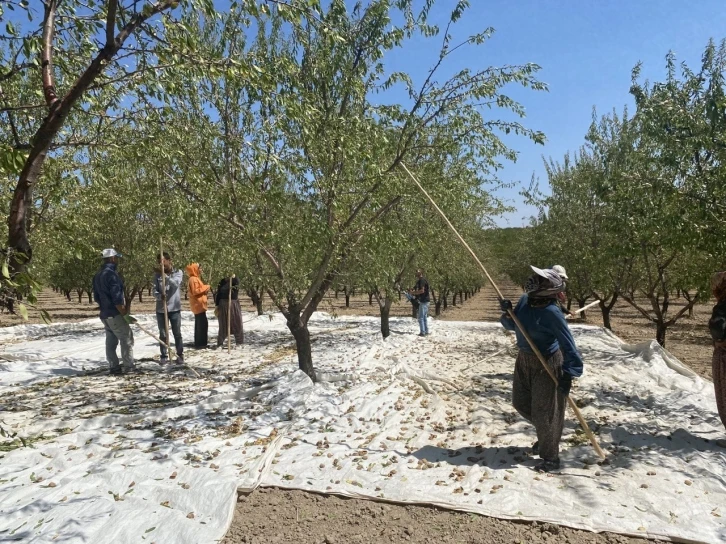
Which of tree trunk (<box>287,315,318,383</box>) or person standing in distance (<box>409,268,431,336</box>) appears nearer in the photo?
tree trunk (<box>287,315,318,383</box>)

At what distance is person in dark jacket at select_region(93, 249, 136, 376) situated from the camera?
25.2ft

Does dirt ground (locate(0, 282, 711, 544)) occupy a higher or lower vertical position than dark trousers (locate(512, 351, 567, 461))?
lower

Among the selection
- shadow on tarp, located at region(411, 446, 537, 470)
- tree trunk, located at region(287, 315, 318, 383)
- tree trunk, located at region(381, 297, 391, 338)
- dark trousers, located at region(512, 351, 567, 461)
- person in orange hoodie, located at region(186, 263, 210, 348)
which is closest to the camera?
dark trousers, located at region(512, 351, 567, 461)

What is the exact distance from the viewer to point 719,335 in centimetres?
436

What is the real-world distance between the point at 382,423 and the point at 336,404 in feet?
2.81

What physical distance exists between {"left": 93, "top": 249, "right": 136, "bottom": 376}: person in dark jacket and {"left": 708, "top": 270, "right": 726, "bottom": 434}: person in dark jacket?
7781 mm

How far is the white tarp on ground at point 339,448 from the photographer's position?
3502 millimetres

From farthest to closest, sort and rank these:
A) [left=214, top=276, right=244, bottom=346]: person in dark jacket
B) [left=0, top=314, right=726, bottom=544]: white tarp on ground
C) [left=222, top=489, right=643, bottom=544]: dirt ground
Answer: [left=214, top=276, right=244, bottom=346]: person in dark jacket
[left=0, top=314, right=726, bottom=544]: white tarp on ground
[left=222, top=489, right=643, bottom=544]: dirt ground

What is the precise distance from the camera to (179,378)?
8.07 meters

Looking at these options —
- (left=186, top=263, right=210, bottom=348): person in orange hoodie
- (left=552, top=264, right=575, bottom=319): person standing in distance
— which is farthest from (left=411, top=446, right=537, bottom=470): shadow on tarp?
(left=186, top=263, right=210, bottom=348): person in orange hoodie

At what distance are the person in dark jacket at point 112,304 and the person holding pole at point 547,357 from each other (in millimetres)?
6203

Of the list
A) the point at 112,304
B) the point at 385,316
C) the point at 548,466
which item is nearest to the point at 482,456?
the point at 548,466

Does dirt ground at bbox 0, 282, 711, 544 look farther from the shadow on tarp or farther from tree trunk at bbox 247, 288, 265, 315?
tree trunk at bbox 247, 288, 265, 315

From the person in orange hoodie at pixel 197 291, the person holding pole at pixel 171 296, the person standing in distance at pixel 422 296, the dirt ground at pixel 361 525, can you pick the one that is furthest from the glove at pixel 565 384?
the person standing in distance at pixel 422 296
